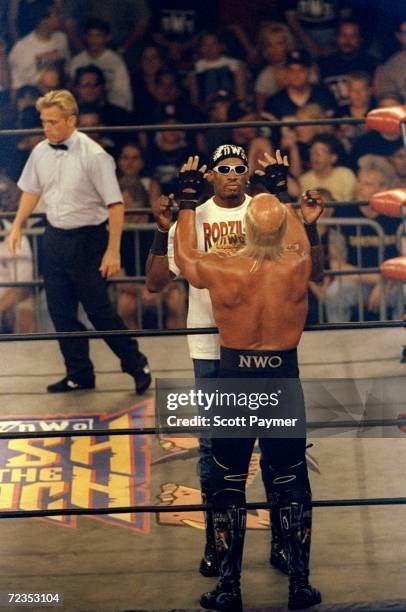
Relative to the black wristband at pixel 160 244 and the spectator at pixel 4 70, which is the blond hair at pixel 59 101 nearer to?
the black wristband at pixel 160 244

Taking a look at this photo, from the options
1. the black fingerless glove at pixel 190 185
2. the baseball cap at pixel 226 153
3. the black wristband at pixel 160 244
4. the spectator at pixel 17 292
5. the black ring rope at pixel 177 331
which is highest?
the baseball cap at pixel 226 153

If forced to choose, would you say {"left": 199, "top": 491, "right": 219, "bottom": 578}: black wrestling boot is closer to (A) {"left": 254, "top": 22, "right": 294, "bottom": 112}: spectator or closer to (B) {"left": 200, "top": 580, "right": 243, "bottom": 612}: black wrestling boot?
(B) {"left": 200, "top": 580, "right": 243, "bottom": 612}: black wrestling boot

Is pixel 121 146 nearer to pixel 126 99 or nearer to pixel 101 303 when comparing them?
pixel 126 99

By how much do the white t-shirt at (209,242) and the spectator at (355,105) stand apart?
8.78ft

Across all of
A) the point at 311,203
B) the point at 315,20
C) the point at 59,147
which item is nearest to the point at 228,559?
the point at 311,203

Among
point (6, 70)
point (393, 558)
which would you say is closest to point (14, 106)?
point (6, 70)

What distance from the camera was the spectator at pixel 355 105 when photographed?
604 centimetres

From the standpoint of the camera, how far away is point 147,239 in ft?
19.5

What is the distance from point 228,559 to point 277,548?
0.28m

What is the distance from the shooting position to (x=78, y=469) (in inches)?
167

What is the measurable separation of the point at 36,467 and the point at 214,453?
45.2 inches

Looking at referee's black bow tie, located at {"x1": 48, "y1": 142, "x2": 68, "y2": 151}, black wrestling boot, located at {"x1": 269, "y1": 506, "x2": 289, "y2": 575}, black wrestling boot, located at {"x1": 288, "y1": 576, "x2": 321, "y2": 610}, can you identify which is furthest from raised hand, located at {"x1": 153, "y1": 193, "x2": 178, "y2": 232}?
referee's black bow tie, located at {"x1": 48, "y1": 142, "x2": 68, "y2": 151}

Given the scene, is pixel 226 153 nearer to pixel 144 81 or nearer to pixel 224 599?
pixel 224 599

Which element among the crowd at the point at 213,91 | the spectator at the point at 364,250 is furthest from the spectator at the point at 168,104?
the spectator at the point at 364,250
